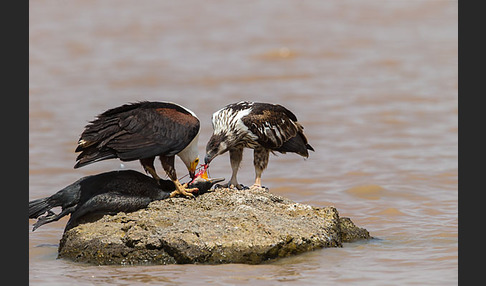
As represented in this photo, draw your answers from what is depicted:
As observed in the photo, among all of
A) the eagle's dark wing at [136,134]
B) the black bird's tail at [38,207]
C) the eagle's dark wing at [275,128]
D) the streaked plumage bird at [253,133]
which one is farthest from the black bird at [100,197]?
the eagle's dark wing at [275,128]

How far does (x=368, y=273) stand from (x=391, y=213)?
2.63 meters

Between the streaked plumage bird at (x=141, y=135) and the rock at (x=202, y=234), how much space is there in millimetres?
466

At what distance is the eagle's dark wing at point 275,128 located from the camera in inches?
355

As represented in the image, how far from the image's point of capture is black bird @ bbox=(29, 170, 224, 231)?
7707mm

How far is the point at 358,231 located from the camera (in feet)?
27.0

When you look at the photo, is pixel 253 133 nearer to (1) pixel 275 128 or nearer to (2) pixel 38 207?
(1) pixel 275 128

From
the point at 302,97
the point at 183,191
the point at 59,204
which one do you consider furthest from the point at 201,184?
the point at 302,97

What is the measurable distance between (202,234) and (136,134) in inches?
48.4

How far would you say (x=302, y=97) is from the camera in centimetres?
1639

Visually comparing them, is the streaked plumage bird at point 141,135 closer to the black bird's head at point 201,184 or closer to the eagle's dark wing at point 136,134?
the eagle's dark wing at point 136,134

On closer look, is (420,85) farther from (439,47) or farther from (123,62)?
(123,62)

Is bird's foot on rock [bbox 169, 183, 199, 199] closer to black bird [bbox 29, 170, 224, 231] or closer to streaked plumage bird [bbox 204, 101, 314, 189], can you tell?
black bird [bbox 29, 170, 224, 231]

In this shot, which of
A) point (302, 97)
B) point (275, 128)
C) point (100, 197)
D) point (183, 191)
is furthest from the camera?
point (302, 97)

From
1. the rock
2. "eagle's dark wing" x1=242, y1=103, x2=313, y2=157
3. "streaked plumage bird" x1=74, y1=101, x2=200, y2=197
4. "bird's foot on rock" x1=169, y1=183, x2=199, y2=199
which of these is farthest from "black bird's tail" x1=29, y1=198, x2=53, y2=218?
"eagle's dark wing" x1=242, y1=103, x2=313, y2=157
